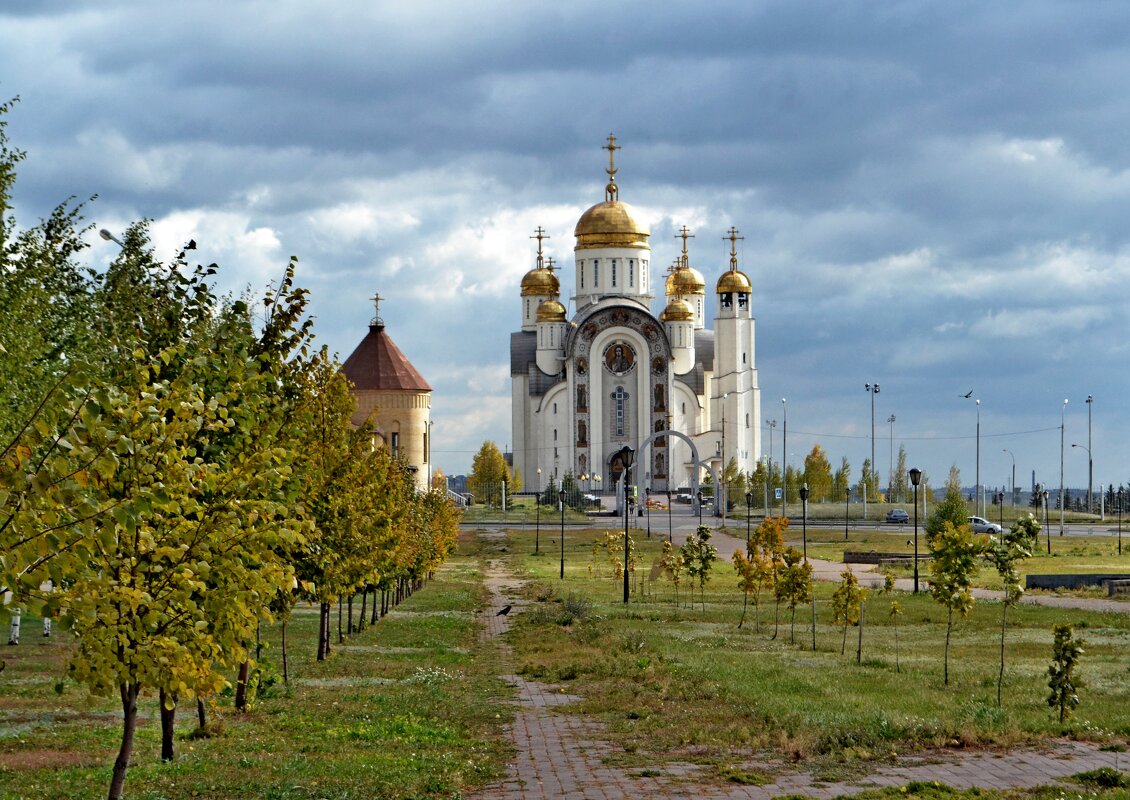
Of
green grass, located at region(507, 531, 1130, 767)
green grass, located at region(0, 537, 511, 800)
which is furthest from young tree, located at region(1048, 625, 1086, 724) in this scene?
green grass, located at region(0, 537, 511, 800)

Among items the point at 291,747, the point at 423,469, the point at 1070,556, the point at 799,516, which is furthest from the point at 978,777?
the point at 799,516

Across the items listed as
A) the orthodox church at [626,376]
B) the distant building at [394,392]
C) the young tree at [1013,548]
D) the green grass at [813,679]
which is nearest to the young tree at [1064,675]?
the green grass at [813,679]

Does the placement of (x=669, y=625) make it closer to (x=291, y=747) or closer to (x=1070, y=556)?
(x=291, y=747)

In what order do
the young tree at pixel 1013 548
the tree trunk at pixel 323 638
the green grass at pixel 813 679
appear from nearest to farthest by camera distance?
the green grass at pixel 813 679 < the young tree at pixel 1013 548 < the tree trunk at pixel 323 638

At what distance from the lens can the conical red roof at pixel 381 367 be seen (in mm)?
83875

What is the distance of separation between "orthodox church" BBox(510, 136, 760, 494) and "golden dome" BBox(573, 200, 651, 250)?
3.0 inches

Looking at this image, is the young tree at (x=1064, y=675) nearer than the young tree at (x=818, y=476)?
Yes

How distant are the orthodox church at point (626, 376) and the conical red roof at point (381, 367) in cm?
2730

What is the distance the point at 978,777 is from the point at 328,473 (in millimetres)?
10555

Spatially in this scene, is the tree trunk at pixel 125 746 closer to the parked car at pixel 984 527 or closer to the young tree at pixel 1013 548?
the young tree at pixel 1013 548

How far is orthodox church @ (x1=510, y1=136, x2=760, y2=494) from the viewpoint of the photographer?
364ft

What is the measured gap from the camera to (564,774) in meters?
13.5

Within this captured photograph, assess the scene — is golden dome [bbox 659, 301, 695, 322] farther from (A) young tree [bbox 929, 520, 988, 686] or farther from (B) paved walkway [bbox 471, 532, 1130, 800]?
(B) paved walkway [bbox 471, 532, 1130, 800]

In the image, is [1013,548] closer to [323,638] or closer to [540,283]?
[323,638]
